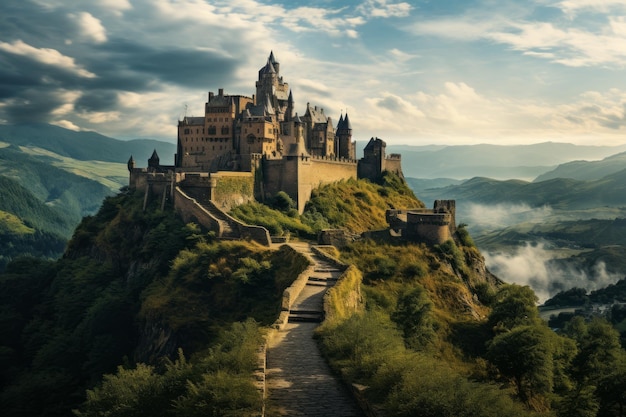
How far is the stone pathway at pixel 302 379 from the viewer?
54.0ft

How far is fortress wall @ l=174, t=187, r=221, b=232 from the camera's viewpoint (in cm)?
5372

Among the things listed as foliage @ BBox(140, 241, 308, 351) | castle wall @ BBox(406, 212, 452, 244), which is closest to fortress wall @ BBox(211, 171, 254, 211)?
foliage @ BBox(140, 241, 308, 351)

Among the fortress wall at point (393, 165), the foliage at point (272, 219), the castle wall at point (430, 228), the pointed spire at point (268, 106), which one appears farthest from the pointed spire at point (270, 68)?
the castle wall at point (430, 228)

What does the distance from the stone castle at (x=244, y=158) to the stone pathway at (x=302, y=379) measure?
30113mm

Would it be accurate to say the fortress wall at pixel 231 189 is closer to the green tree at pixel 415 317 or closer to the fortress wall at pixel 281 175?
the fortress wall at pixel 281 175

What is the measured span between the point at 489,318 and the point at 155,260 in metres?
30.0

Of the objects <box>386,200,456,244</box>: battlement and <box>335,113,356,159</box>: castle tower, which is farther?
<box>335,113,356,159</box>: castle tower

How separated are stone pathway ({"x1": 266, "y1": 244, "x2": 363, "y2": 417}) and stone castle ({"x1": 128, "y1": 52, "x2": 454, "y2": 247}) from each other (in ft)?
98.8

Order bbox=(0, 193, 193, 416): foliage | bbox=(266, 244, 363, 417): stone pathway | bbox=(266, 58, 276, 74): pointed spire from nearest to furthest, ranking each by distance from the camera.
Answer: bbox=(266, 244, 363, 417): stone pathway → bbox=(0, 193, 193, 416): foliage → bbox=(266, 58, 276, 74): pointed spire

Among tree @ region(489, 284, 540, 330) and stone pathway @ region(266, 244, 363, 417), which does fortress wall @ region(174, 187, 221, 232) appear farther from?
stone pathway @ region(266, 244, 363, 417)

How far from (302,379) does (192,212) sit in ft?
130

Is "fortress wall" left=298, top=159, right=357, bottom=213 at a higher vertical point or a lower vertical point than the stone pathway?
higher

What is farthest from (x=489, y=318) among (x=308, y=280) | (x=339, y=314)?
(x=339, y=314)

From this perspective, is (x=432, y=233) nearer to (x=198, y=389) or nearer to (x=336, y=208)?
(x=336, y=208)
